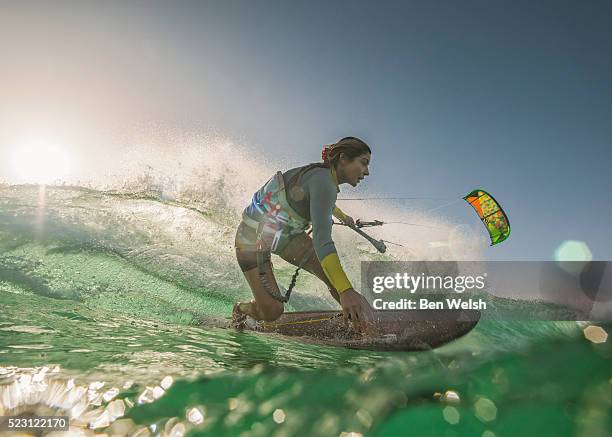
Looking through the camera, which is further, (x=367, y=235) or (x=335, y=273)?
(x=367, y=235)

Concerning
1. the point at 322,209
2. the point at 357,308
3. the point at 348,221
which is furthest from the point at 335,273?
the point at 348,221

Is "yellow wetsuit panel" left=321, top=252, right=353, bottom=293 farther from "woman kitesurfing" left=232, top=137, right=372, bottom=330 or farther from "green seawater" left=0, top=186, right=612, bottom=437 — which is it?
"green seawater" left=0, top=186, right=612, bottom=437

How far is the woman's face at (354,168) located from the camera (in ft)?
12.1

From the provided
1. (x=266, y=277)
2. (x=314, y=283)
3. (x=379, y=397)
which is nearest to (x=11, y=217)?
(x=314, y=283)

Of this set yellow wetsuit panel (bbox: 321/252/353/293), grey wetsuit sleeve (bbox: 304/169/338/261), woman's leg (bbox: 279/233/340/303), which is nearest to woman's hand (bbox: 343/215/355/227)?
woman's leg (bbox: 279/233/340/303)

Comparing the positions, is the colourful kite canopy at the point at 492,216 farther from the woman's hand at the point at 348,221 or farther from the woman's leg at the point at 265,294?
the woman's leg at the point at 265,294

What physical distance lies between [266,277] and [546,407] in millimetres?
3318

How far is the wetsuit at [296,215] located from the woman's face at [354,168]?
11 centimetres

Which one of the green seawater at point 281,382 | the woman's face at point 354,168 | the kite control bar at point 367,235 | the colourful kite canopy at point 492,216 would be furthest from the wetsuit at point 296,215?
the colourful kite canopy at point 492,216

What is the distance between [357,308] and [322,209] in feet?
2.76

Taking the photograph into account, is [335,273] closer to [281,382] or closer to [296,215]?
[281,382]

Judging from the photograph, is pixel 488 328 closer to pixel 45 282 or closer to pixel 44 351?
pixel 44 351

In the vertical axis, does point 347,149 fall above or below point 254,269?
above

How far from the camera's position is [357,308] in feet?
9.30
